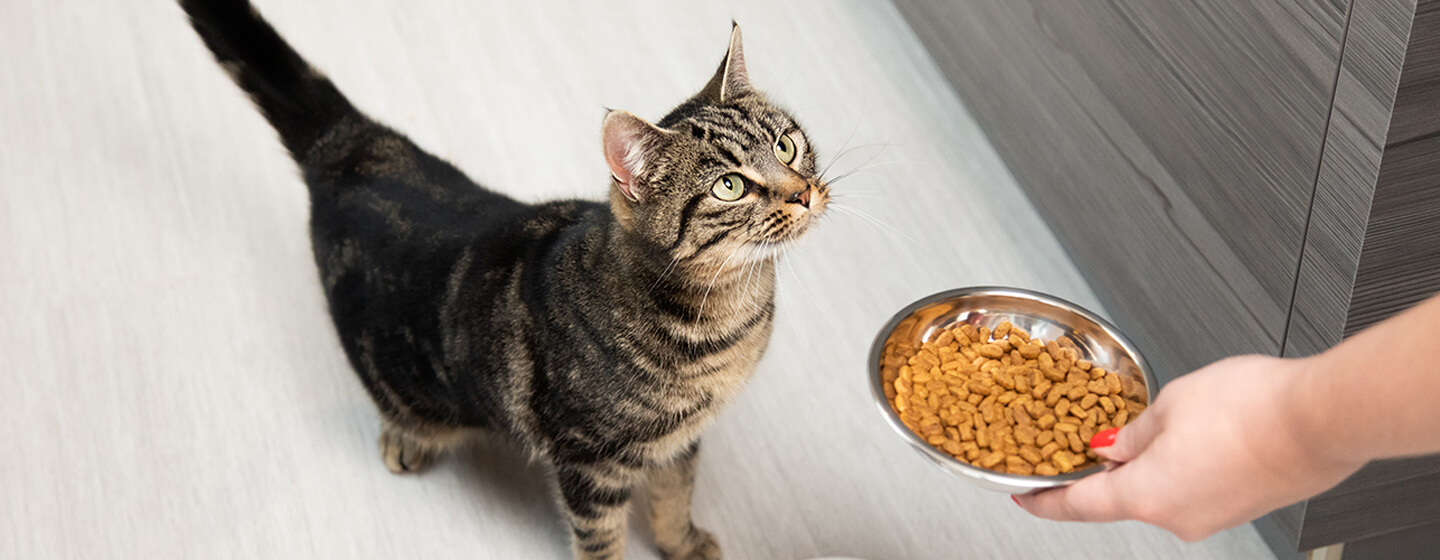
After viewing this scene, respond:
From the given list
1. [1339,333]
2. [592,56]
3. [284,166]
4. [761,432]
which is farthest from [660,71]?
[1339,333]

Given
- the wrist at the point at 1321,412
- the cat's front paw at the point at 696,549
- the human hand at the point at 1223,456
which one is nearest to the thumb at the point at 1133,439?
the human hand at the point at 1223,456

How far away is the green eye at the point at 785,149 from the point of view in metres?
1.16

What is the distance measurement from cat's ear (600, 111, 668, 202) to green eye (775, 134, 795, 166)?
13 cm

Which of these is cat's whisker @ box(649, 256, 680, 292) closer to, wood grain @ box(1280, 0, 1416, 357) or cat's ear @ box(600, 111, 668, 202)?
cat's ear @ box(600, 111, 668, 202)

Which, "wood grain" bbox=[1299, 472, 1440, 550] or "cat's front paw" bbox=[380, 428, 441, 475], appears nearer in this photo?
"wood grain" bbox=[1299, 472, 1440, 550]

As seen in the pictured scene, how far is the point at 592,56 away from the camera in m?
2.17

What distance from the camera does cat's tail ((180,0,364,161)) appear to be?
4.58 ft

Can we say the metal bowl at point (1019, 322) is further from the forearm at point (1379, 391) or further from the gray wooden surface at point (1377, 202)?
the forearm at point (1379, 391)

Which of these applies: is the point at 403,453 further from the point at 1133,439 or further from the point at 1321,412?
the point at 1321,412

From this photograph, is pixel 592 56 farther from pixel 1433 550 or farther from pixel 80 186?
pixel 1433 550

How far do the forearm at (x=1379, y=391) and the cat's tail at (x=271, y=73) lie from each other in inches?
46.6

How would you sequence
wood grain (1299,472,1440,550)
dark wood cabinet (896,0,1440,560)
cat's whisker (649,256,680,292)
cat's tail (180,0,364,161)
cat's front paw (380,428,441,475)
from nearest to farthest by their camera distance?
dark wood cabinet (896,0,1440,560) < cat's whisker (649,256,680,292) < wood grain (1299,472,1440,550) < cat's tail (180,0,364,161) < cat's front paw (380,428,441,475)

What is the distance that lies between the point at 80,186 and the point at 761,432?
4.27 feet

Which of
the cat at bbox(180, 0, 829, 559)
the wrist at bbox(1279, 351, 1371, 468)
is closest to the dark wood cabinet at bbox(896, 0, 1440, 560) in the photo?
the wrist at bbox(1279, 351, 1371, 468)
